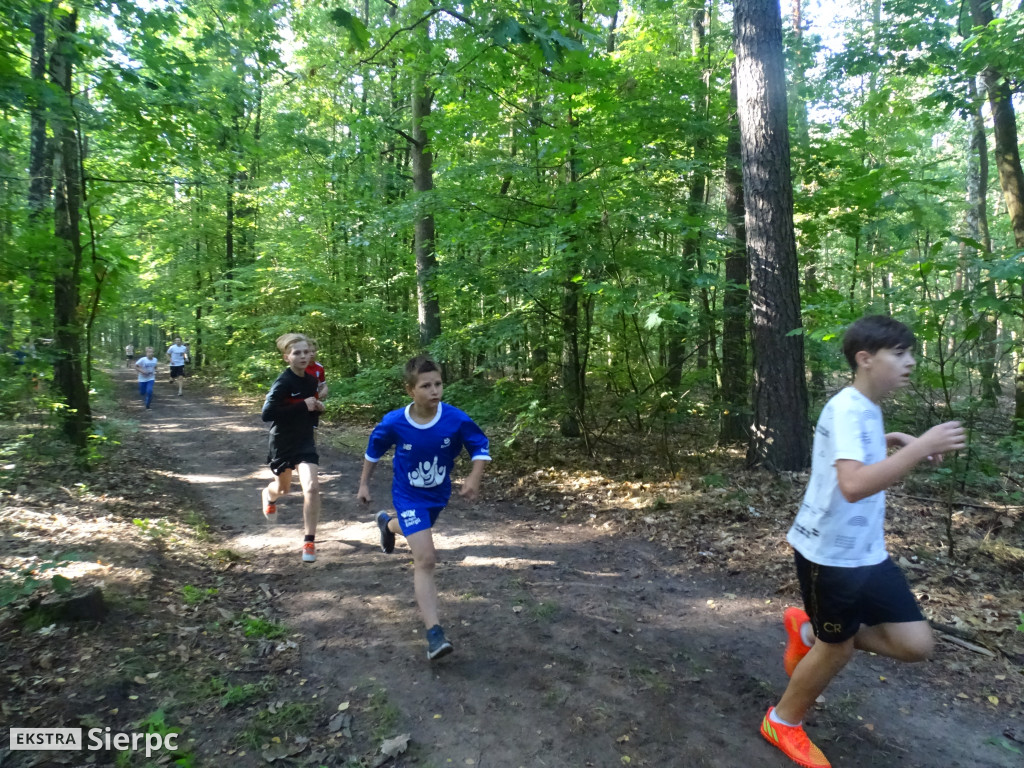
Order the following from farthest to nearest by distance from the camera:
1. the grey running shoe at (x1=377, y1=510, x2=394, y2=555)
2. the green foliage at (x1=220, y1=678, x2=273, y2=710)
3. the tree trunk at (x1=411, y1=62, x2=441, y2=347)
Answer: the tree trunk at (x1=411, y1=62, x2=441, y2=347), the grey running shoe at (x1=377, y1=510, x2=394, y2=555), the green foliage at (x1=220, y1=678, x2=273, y2=710)

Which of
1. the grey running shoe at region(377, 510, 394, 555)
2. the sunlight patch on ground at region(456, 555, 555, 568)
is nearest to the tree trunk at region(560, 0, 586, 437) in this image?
the sunlight patch on ground at region(456, 555, 555, 568)

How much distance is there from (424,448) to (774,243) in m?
4.91

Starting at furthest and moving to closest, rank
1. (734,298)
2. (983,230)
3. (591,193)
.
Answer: (983,230) < (734,298) < (591,193)

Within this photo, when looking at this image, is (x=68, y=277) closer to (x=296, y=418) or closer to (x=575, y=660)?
(x=296, y=418)

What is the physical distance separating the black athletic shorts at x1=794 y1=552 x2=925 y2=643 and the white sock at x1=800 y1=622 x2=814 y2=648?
0.33m

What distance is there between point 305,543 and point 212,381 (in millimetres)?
22620

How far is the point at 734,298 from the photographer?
816 centimetres

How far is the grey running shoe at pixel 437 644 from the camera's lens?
136 inches

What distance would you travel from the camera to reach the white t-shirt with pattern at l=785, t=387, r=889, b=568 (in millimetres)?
2324

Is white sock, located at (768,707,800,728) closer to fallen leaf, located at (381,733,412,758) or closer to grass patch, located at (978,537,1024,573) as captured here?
fallen leaf, located at (381,733,412,758)

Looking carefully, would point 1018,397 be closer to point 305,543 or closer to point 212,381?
point 305,543

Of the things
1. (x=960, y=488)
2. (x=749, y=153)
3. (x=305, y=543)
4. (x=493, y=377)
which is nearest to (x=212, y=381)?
(x=493, y=377)

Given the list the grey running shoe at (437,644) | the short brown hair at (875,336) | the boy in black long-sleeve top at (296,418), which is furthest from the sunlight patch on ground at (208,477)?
the short brown hair at (875,336)

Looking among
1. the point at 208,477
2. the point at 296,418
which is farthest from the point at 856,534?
the point at 208,477
